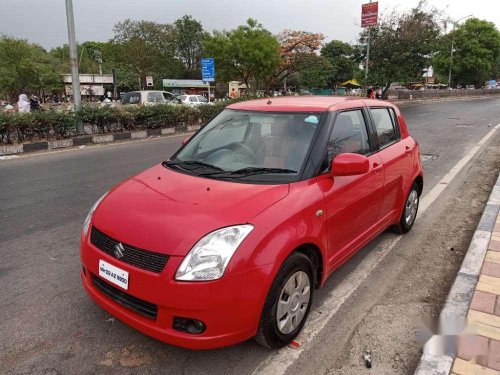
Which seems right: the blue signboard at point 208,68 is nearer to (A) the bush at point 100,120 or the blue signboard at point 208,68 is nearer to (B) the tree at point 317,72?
(A) the bush at point 100,120

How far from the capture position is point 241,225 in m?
2.47

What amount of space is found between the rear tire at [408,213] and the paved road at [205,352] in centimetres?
12

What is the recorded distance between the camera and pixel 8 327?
302 cm

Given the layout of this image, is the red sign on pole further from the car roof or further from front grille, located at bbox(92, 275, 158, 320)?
front grille, located at bbox(92, 275, 158, 320)

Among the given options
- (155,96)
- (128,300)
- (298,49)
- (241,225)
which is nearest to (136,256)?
(128,300)

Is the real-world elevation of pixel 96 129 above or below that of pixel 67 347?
above

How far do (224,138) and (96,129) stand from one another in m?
11.2

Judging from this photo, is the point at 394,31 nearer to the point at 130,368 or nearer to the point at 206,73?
the point at 206,73

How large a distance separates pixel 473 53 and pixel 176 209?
72.4 metres

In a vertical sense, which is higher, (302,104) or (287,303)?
(302,104)

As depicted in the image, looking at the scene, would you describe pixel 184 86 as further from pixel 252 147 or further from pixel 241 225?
pixel 241 225

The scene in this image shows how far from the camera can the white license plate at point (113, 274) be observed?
2.51 metres

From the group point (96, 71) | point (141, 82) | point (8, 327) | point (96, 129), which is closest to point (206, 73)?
point (96, 129)

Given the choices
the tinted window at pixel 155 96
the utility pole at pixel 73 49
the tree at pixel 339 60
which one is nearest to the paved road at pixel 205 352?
the utility pole at pixel 73 49
